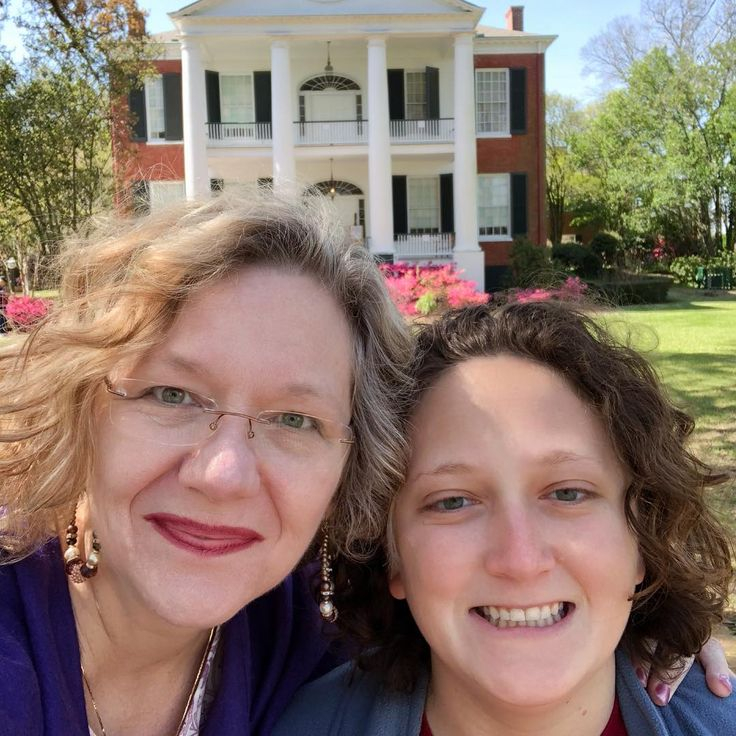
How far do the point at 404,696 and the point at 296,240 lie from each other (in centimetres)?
109

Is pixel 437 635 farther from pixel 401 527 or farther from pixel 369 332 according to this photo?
pixel 369 332

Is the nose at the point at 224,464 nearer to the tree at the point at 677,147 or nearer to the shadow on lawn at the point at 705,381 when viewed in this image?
the shadow on lawn at the point at 705,381

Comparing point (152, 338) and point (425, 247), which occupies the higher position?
point (425, 247)

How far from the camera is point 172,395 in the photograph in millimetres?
1607

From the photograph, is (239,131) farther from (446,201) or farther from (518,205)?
(518,205)

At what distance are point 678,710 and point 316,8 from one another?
2279 cm

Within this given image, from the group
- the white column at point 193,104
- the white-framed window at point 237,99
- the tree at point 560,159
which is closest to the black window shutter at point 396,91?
the white-framed window at point 237,99

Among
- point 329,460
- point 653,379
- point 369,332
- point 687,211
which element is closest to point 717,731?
Answer: point 653,379

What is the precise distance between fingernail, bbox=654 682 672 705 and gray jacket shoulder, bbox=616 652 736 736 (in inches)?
0.5

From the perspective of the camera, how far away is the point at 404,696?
186 centimetres

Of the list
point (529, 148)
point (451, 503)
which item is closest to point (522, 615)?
point (451, 503)

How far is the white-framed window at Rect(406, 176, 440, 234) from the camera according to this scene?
2520 centimetres

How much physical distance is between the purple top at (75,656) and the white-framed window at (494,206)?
24424 millimetres

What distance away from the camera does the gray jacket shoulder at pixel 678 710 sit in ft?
5.57
